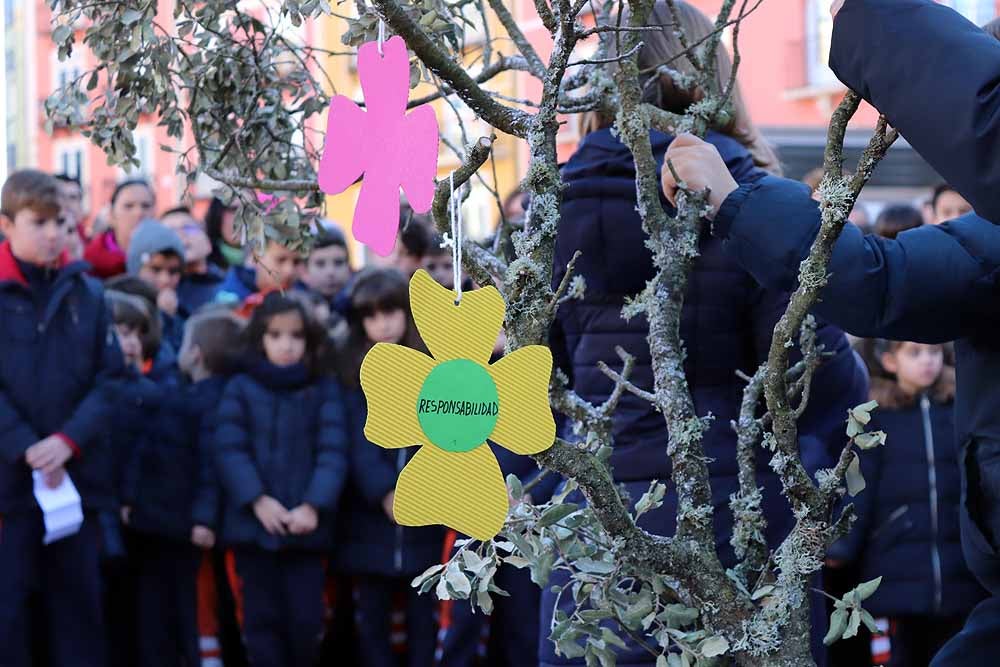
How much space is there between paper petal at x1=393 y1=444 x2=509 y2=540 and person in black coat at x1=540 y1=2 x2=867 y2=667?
87 centimetres

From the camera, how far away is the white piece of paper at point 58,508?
4.27 metres

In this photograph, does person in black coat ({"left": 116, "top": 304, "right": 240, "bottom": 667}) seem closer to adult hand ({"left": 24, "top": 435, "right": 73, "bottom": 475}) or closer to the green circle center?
adult hand ({"left": 24, "top": 435, "right": 73, "bottom": 475})

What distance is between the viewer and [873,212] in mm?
11258

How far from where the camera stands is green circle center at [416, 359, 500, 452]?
Answer: 1.30 metres

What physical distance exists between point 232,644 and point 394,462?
1.02m

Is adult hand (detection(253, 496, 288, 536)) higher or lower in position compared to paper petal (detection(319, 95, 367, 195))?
lower

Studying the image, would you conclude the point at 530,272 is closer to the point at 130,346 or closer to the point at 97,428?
the point at 97,428

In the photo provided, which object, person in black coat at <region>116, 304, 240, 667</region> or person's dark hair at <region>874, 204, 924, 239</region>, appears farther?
person's dark hair at <region>874, 204, 924, 239</region>

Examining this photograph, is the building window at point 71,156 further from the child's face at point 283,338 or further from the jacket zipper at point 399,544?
the jacket zipper at point 399,544

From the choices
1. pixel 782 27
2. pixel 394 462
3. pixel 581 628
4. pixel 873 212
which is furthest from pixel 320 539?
pixel 782 27

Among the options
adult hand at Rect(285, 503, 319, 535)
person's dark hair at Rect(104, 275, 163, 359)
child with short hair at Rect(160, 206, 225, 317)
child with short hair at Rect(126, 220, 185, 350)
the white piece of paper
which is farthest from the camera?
child with short hair at Rect(160, 206, 225, 317)

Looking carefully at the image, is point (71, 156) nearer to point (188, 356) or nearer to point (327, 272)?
point (327, 272)

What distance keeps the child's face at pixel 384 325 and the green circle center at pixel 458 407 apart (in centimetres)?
370

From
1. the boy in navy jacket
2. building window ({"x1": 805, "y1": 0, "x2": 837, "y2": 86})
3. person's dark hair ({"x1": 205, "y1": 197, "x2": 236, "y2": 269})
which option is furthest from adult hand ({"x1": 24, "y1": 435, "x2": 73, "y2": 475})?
building window ({"x1": 805, "y1": 0, "x2": 837, "y2": 86})
